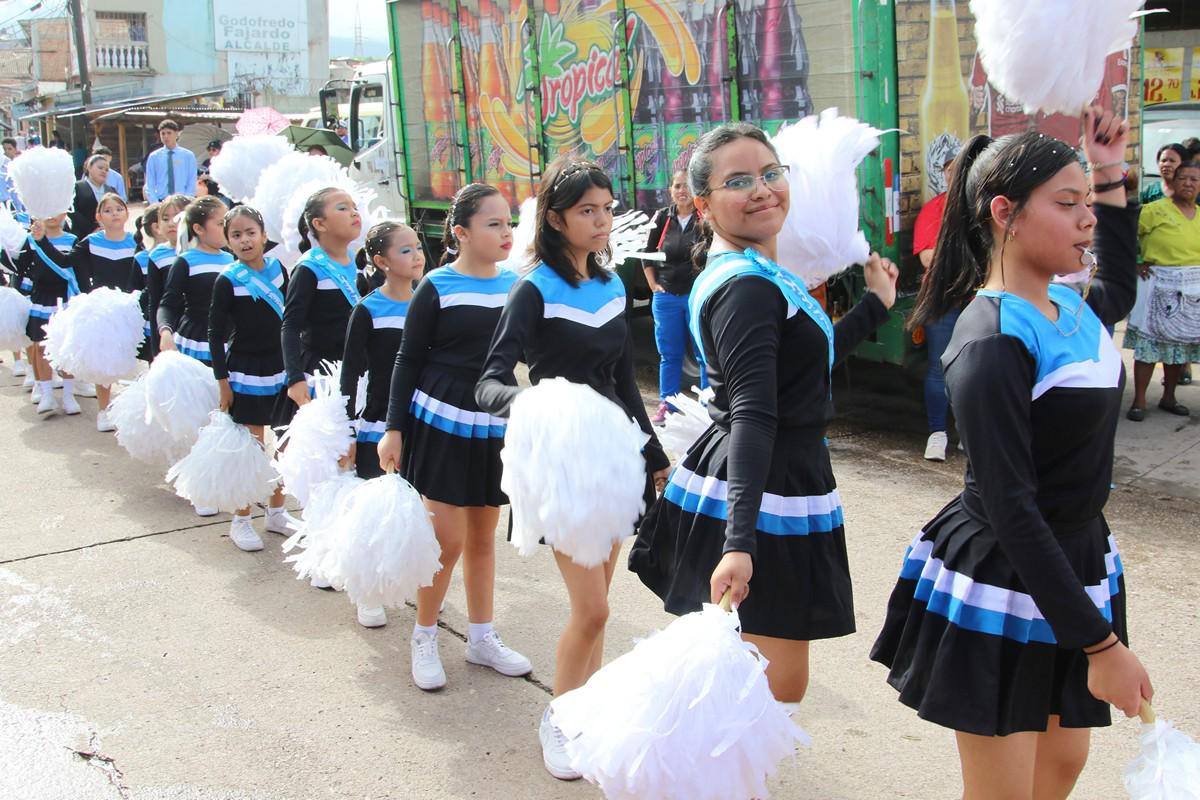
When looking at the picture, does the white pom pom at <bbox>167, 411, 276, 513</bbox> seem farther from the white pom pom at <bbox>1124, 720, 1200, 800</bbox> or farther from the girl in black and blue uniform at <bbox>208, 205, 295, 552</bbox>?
the white pom pom at <bbox>1124, 720, 1200, 800</bbox>

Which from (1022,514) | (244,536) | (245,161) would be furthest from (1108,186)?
(245,161)

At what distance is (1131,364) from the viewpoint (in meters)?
8.48

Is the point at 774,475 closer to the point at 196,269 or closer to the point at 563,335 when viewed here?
the point at 563,335

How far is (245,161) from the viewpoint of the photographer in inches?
249

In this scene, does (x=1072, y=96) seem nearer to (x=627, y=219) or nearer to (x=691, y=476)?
(x=691, y=476)

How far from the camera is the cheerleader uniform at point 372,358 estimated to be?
13.7 feet

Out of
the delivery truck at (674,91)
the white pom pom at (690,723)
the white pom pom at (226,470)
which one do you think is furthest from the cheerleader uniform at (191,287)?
the white pom pom at (690,723)

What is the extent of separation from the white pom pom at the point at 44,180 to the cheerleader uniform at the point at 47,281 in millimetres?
236

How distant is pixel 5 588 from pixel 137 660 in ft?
3.76

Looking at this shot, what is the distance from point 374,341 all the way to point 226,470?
148 centimetres

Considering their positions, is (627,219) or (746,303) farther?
(627,219)

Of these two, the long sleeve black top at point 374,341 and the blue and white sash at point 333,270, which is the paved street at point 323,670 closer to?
the long sleeve black top at point 374,341

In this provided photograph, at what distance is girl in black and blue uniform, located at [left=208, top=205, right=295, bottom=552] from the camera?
522 cm

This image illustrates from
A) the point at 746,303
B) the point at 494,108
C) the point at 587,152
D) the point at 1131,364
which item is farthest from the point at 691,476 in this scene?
the point at 494,108
